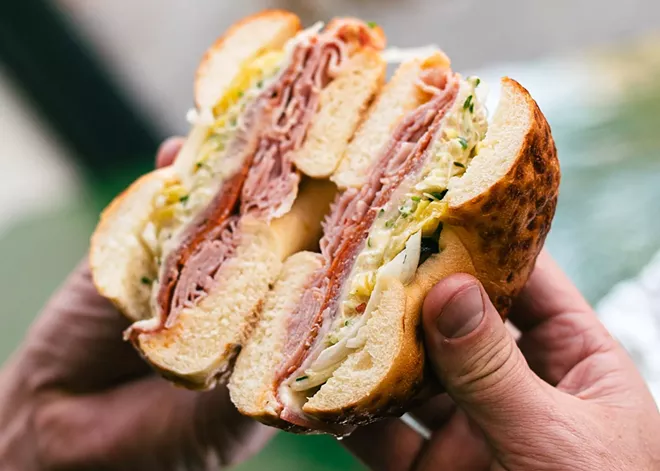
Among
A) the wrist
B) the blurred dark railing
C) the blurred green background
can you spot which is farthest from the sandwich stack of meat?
the blurred dark railing

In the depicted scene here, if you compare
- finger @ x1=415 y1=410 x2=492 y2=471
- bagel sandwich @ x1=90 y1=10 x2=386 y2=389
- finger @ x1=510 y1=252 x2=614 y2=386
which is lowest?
finger @ x1=415 y1=410 x2=492 y2=471

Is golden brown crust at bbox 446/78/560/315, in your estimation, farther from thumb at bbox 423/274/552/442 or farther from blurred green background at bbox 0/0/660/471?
blurred green background at bbox 0/0/660/471

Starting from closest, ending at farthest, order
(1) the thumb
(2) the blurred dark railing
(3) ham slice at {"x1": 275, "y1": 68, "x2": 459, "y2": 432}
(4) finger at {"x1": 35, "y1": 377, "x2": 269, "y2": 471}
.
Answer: (1) the thumb < (3) ham slice at {"x1": 275, "y1": 68, "x2": 459, "y2": 432} < (4) finger at {"x1": 35, "y1": 377, "x2": 269, "y2": 471} < (2) the blurred dark railing

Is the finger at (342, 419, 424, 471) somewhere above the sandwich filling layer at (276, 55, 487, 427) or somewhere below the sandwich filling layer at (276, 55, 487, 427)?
below

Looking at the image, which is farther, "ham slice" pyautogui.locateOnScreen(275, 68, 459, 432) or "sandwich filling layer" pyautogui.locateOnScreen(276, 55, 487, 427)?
"ham slice" pyautogui.locateOnScreen(275, 68, 459, 432)

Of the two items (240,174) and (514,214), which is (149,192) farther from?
(514,214)

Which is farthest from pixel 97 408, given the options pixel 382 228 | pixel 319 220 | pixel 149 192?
pixel 382 228

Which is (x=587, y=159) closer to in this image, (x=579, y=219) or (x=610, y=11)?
(x=579, y=219)
